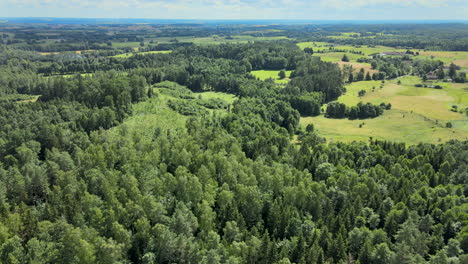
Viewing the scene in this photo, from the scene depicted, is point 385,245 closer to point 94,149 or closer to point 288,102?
point 94,149

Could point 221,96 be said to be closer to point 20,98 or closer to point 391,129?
point 391,129

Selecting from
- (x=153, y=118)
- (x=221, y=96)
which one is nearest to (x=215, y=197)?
(x=153, y=118)

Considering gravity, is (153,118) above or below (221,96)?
below

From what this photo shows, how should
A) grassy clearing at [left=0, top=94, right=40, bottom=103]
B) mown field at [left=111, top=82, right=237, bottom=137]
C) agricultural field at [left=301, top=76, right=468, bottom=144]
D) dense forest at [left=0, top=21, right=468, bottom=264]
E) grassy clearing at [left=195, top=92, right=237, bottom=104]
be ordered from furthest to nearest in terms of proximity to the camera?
grassy clearing at [left=195, top=92, right=237, bottom=104] → grassy clearing at [left=0, top=94, right=40, bottom=103] → agricultural field at [left=301, top=76, right=468, bottom=144] → mown field at [left=111, top=82, right=237, bottom=137] → dense forest at [left=0, top=21, right=468, bottom=264]

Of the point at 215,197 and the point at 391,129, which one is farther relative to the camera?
the point at 391,129

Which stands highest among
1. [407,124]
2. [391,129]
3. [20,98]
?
[20,98]

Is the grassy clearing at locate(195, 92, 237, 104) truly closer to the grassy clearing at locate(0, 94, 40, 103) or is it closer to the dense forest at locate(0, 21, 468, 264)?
the dense forest at locate(0, 21, 468, 264)

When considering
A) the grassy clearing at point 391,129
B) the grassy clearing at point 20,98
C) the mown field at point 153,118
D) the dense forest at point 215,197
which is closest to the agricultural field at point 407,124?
the grassy clearing at point 391,129

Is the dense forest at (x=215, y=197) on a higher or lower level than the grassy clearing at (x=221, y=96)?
lower

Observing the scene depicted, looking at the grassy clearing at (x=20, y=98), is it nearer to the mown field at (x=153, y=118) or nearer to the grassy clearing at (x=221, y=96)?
the mown field at (x=153, y=118)

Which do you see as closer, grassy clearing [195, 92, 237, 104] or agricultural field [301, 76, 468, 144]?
agricultural field [301, 76, 468, 144]

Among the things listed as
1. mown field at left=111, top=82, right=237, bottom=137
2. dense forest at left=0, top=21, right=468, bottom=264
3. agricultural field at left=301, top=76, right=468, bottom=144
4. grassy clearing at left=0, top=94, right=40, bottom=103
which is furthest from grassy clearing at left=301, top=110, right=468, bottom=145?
grassy clearing at left=0, top=94, right=40, bottom=103

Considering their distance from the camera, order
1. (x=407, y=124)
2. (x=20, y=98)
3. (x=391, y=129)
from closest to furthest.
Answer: (x=391, y=129)
(x=407, y=124)
(x=20, y=98)
